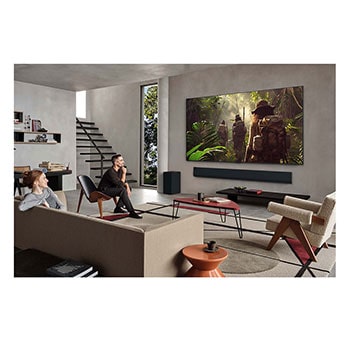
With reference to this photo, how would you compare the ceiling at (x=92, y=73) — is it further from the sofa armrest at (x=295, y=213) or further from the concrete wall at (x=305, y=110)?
the sofa armrest at (x=295, y=213)

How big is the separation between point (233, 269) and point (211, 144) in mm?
5348

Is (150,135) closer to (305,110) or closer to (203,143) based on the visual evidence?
(203,143)

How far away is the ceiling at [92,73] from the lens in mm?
6543

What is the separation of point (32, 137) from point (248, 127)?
16.3ft

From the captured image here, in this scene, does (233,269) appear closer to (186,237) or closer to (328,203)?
(186,237)

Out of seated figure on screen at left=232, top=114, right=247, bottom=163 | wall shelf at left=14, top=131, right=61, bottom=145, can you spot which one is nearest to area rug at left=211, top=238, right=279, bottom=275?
seated figure on screen at left=232, top=114, right=247, bottom=163

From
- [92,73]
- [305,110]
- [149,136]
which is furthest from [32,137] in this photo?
[305,110]

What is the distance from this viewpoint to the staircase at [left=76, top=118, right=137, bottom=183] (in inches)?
428

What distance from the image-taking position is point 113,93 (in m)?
11.3

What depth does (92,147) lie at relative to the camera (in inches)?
425

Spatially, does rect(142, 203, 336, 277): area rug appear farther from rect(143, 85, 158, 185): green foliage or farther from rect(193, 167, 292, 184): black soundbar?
rect(143, 85, 158, 185): green foliage

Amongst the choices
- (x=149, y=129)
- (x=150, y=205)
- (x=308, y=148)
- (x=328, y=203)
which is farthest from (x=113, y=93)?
(x=328, y=203)
